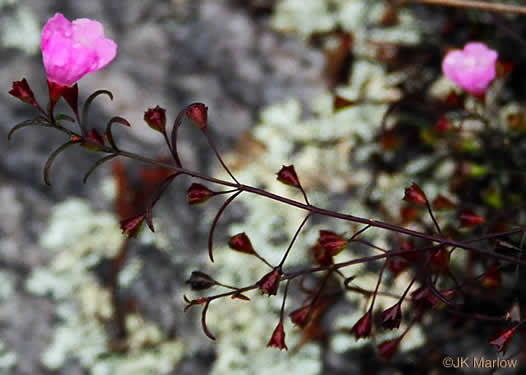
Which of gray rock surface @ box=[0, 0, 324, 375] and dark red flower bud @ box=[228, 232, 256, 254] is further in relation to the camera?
gray rock surface @ box=[0, 0, 324, 375]

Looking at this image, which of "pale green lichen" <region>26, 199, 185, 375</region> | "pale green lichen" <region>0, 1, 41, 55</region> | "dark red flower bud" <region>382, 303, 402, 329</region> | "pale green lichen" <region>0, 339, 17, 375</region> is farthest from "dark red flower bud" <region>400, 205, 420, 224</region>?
"pale green lichen" <region>0, 1, 41, 55</region>

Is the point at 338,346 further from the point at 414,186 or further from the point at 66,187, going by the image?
the point at 66,187

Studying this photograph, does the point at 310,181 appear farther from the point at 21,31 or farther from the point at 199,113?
the point at 21,31

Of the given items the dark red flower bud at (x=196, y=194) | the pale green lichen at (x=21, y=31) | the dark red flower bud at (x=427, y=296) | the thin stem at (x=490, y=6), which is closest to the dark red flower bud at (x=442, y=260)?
the dark red flower bud at (x=427, y=296)

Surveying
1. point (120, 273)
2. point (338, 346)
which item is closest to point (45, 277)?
point (120, 273)

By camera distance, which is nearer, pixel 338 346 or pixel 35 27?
pixel 338 346

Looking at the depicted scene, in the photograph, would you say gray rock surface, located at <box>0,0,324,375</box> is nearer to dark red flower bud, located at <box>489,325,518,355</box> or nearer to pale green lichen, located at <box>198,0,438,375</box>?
pale green lichen, located at <box>198,0,438,375</box>

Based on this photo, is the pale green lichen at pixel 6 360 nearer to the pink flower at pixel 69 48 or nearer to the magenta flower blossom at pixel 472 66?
the pink flower at pixel 69 48
